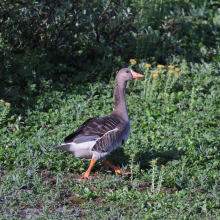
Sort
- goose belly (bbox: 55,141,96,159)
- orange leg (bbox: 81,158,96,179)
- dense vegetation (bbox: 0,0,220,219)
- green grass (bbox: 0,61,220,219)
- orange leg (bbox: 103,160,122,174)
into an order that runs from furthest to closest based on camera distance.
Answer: orange leg (bbox: 103,160,122,174)
orange leg (bbox: 81,158,96,179)
goose belly (bbox: 55,141,96,159)
dense vegetation (bbox: 0,0,220,219)
green grass (bbox: 0,61,220,219)

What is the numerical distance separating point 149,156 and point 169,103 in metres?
1.94

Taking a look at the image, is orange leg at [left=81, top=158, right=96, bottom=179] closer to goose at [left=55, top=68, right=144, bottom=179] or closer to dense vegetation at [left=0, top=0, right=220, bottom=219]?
goose at [left=55, top=68, right=144, bottom=179]

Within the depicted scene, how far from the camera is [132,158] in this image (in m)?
4.96

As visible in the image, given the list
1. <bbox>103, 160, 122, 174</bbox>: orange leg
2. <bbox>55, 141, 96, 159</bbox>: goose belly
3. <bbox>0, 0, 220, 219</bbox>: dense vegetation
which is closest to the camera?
<bbox>0, 0, 220, 219</bbox>: dense vegetation

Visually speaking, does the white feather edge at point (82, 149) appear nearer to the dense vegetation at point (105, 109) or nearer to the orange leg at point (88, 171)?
the orange leg at point (88, 171)

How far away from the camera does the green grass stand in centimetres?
441

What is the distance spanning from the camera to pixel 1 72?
7090mm

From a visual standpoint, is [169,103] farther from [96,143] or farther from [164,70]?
[96,143]

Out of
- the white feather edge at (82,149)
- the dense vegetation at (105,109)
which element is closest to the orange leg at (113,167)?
the dense vegetation at (105,109)

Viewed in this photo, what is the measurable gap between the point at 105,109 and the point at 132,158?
219cm

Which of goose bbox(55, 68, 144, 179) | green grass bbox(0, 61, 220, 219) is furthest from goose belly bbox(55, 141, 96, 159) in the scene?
green grass bbox(0, 61, 220, 219)

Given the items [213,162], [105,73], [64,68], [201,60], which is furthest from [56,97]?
[201,60]

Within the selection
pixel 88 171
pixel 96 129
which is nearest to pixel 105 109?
pixel 96 129

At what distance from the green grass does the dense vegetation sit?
18 millimetres
